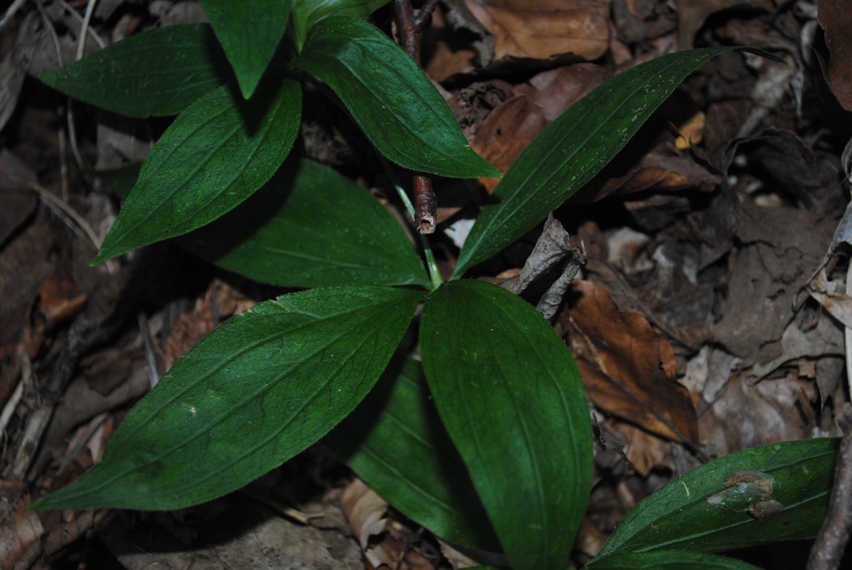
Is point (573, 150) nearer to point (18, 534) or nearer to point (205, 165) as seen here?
point (205, 165)

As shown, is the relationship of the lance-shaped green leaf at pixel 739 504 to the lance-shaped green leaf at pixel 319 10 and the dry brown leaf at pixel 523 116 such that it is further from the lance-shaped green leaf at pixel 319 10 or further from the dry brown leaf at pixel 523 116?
the lance-shaped green leaf at pixel 319 10

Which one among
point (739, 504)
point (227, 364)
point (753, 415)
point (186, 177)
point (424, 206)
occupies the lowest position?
point (753, 415)

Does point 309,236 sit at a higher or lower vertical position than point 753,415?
higher

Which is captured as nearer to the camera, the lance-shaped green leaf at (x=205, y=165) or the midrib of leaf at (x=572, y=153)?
the lance-shaped green leaf at (x=205, y=165)

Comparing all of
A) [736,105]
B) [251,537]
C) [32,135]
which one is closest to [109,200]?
[32,135]

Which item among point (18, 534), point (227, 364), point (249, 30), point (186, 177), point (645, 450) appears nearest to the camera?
point (249, 30)

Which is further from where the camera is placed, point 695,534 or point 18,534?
point 18,534

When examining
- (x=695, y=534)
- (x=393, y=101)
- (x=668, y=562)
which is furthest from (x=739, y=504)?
(x=393, y=101)

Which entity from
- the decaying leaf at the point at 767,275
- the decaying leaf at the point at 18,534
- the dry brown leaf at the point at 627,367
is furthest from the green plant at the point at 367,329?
the decaying leaf at the point at 18,534
